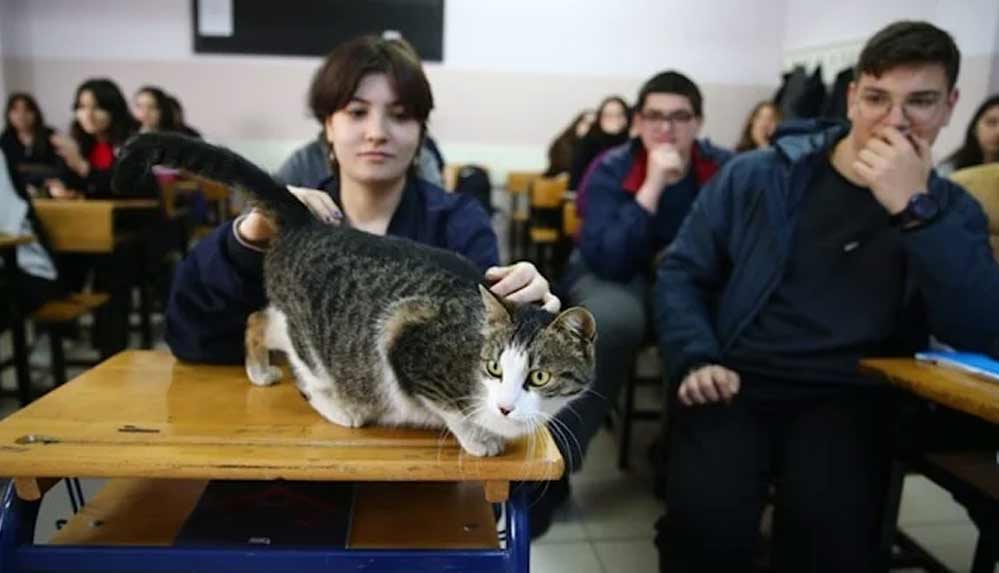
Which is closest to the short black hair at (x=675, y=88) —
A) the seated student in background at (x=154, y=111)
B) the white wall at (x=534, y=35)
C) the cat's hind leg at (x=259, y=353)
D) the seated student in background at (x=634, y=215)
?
the seated student in background at (x=634, y=215)

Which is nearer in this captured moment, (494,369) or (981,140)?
(494,369)

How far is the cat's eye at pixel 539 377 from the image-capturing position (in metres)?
0.73

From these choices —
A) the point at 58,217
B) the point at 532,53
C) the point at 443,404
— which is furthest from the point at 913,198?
the point at 532,53

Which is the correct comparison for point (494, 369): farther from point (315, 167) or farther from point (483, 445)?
point (315, 167)

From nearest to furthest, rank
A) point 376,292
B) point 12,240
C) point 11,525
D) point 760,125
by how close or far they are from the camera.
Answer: point 11,525 → point 376,292 → point 12,240 → point 760,125

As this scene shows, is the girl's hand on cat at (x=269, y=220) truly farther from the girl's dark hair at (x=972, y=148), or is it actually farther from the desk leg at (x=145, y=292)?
the desk leg at (x=145, y=292)

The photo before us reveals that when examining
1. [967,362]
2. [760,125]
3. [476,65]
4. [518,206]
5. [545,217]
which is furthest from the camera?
[476,65]

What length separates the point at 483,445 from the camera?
74 centimetres

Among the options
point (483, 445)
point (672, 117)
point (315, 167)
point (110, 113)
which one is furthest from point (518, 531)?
point (110, 113)

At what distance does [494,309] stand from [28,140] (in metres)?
4.07

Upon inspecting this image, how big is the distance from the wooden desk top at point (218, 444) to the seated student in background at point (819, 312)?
66 centimetres

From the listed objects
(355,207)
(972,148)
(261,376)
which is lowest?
(261,376)

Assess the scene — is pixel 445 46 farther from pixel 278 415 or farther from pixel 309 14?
pixel 278 415

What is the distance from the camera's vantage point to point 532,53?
15.8 ft
